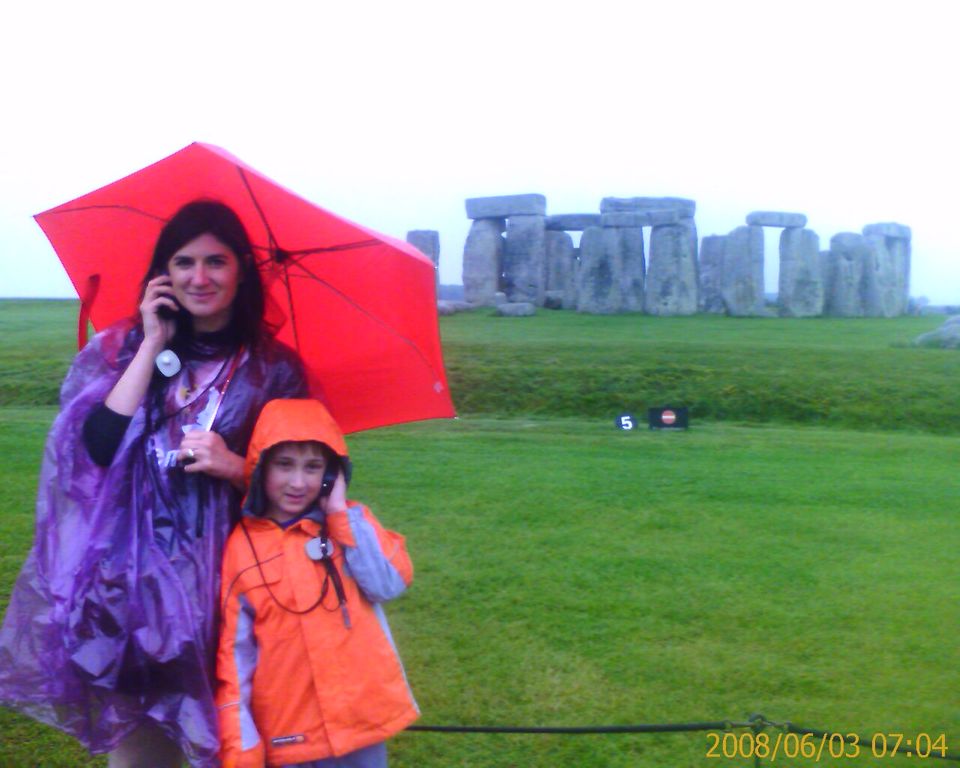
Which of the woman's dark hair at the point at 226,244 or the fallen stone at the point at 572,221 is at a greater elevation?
the fallen stone at the point at 572,221

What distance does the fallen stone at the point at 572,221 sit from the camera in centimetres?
2556

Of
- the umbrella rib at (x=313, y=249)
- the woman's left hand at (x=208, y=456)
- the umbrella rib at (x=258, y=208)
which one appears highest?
the umbrella rib at (x=258, y=208)

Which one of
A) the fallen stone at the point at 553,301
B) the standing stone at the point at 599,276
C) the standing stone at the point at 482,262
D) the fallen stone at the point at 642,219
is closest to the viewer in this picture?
the standing stone at the point at 599,276

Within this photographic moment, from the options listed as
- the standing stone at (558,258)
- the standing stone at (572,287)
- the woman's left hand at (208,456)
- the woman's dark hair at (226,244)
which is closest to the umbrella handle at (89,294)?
the woman's dark hair at (226,244)

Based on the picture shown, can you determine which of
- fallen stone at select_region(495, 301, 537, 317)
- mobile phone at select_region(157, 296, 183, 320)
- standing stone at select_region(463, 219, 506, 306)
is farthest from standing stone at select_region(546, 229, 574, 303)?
mobile phone at select_region(157, 296, 183, 320)

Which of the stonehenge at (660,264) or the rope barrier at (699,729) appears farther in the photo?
the stonehenge at (660,264)

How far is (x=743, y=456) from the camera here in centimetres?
834

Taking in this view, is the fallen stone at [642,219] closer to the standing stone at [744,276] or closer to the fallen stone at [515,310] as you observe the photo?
the standing stone at [744,276]

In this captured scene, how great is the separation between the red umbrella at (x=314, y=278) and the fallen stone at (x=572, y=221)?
903 inches

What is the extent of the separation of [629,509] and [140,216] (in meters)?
4.22

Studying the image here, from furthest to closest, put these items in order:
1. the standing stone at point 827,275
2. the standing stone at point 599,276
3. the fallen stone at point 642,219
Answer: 1. the standing stone at point 827,275
2. the fallen stone at point 642,219
3. the standing stone at point 599,276

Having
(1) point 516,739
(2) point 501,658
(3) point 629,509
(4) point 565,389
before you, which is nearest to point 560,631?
(2) point 501,658

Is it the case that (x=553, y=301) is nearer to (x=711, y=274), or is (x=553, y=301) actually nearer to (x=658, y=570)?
(x=711, y=274)

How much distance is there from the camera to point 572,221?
85.0 ft
